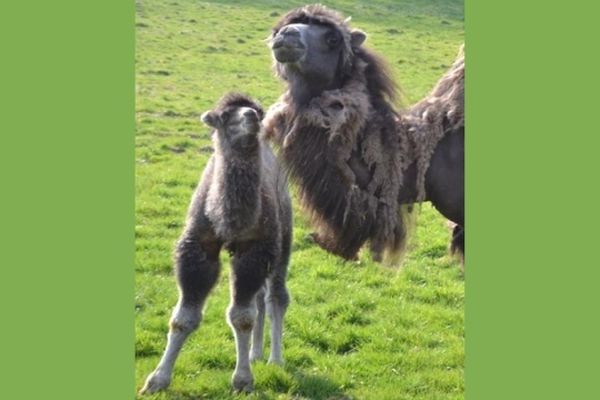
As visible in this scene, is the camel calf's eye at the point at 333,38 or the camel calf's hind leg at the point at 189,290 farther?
the camel calf's hind leg at the point at 189,290

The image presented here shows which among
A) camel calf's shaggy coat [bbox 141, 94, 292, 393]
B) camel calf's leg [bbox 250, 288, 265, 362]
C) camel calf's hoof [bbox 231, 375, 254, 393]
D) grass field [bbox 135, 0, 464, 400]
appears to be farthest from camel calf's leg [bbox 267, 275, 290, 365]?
camel calf's hoof [bbox 231, 375, 254, 393]

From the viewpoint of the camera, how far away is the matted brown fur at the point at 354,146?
11.7 ft

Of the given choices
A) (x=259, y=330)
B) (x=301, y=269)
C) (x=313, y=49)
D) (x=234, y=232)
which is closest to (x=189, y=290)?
(x=234, y=232)

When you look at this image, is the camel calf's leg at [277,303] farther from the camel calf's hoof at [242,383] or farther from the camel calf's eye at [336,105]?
the camel calf's eye at [336,105]

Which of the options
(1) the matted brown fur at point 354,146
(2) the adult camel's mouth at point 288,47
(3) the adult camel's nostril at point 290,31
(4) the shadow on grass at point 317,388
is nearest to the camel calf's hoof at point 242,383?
(4) the shadow on grass at point 317,388

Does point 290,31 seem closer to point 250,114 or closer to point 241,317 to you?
point 250,114

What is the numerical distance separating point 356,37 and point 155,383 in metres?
2.01

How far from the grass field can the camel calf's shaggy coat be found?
22 cm

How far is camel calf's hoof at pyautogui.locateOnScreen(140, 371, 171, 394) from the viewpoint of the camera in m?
4.15

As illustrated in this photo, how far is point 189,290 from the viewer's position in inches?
172

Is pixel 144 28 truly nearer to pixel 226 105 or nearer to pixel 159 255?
pixel 226 105

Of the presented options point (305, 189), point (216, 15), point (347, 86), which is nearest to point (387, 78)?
point (347, 86)

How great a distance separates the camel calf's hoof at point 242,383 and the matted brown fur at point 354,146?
0.99 m

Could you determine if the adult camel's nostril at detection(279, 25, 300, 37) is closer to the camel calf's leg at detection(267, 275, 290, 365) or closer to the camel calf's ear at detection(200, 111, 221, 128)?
the camel calf's ear at detection(200, 111, 221, 128)
